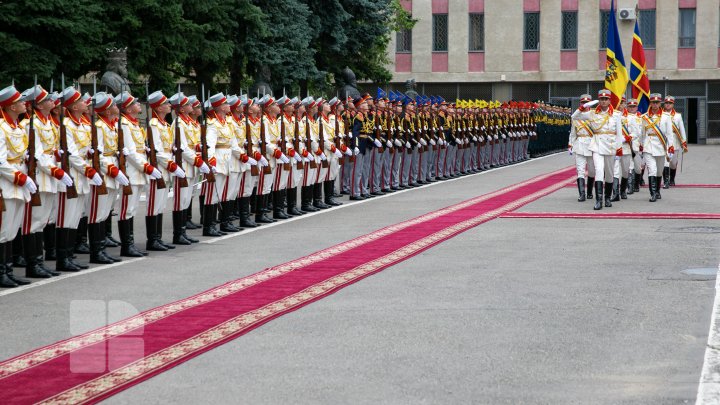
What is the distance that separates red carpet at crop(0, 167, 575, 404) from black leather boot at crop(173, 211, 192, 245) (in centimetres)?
184

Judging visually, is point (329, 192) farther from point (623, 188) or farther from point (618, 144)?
point (623, 188)

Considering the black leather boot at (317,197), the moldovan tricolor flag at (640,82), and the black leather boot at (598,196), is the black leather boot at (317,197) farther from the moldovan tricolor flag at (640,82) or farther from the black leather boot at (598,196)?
the moldovan tricolor flag at (640,82)

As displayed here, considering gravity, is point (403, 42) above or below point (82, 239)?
above

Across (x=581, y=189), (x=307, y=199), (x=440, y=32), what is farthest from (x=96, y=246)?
(x=440, y=32)

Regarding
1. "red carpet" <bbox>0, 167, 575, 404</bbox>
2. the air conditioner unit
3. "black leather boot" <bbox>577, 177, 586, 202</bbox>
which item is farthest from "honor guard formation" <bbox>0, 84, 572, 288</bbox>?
the air conditioner unit

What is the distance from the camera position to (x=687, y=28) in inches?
2304

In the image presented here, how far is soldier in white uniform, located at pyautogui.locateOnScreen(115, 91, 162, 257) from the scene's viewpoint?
43.3 feet

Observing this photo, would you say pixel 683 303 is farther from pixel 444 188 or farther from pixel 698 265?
pixel 444 188

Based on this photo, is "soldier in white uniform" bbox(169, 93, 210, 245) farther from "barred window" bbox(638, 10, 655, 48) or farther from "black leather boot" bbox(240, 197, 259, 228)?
"barred window" bbox(638, 10, 655, 48)

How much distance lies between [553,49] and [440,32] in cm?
554

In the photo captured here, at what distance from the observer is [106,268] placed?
1219 centimetres

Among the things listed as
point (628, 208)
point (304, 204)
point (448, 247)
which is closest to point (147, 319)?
point (448, 247)

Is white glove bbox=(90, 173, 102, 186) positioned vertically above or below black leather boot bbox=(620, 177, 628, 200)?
above

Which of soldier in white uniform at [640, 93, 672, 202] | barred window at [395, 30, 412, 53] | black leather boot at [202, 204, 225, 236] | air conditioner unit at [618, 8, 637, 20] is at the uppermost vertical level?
air conditioner unit at [618, 8, 637, 20]
